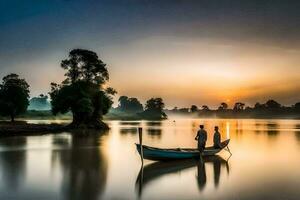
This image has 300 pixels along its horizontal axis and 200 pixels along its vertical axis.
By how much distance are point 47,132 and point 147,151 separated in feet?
144

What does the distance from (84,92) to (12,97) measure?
23.0 m

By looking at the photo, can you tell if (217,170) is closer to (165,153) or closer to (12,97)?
(165,153)

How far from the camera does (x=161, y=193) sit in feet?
54.6

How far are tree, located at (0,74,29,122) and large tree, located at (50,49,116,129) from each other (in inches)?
522

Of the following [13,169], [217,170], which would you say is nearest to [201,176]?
[217,170]

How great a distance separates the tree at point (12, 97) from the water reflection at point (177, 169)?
6767cm

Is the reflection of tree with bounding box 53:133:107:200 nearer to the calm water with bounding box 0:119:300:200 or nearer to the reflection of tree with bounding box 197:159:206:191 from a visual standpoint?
the calm water with bounding box 0:119:300:200

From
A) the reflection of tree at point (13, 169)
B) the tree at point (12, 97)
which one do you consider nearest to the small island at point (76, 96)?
the tree at point (12, 97)

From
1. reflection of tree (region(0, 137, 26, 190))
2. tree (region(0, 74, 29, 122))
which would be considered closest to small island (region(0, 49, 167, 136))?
tree (region(0, 74, 29, 122))

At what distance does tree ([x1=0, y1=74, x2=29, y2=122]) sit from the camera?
86188 millimetres

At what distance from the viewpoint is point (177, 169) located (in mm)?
24172

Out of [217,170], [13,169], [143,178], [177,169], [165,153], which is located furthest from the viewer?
[165,153]

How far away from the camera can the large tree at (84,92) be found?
7632 centimetres

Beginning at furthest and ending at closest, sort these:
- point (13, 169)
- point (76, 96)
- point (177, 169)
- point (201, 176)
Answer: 1. point (76, 96)
2. point (177, 169)
3. point (13, 169)
4. point (201, 176)
